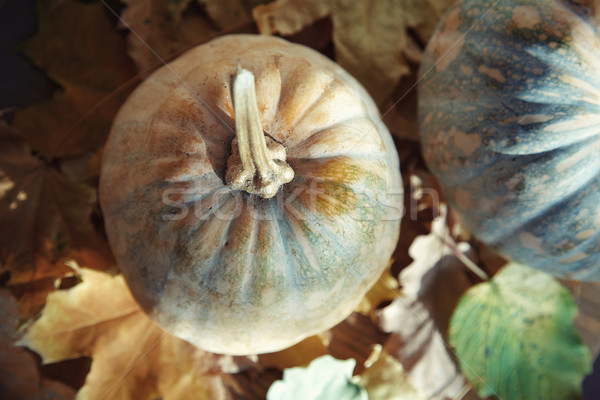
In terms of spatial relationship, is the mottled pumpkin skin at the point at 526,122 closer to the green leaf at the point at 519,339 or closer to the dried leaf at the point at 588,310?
the green leaf at the point at 519,339

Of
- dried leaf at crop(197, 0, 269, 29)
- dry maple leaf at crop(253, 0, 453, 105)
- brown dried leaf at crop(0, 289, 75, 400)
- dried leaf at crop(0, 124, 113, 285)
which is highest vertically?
dry maple leaf at crop(253, 0, 453, 105)

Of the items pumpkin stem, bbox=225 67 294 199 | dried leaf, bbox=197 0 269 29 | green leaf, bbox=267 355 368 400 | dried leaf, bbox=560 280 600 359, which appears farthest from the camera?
dried leaf, bbox=560 280 600 359

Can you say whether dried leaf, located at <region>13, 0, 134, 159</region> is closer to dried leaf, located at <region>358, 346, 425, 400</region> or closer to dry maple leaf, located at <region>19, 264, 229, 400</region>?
dry maple leaf, located at <region>19, 264, 229, 400</region>

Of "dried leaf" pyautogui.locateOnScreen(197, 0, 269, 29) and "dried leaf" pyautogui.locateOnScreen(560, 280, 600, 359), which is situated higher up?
"dried leaf" pyautogui.locateOnScreen(197, 0, 269, 29)

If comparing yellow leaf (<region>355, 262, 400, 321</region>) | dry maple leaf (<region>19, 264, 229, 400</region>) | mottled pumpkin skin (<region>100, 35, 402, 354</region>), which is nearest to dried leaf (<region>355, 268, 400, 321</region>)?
yellow leaf (<region>355, 262, 400, 321</region>)

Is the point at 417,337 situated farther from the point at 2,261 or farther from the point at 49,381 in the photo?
the point at 2,261

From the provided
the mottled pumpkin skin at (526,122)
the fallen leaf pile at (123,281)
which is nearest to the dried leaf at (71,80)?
the fallen leaf pile at (123,281)
